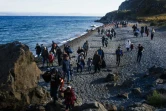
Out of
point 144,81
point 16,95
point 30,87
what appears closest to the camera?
point 16,95

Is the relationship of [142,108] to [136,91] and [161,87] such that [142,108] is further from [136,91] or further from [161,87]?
[136,91]

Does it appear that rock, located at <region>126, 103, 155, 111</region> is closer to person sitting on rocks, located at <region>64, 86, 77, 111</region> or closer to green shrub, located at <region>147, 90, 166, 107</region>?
green shrub, located at <region>147, 90, 166, 107</region>

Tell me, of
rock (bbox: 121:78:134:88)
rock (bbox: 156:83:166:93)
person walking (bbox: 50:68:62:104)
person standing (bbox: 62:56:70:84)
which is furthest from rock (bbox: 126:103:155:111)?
person standing (bbox: 62:56:70:84)

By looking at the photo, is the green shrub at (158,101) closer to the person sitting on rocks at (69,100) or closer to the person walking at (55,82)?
the person sitting on rocks at (69,100)

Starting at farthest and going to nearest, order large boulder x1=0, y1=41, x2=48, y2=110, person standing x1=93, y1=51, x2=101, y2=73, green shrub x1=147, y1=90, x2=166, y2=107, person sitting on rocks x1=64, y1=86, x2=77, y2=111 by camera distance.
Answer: person standing x1=93, y1=51, x2=101, y2=73
large boulder x1=0, y1=41, x2=48, y2=110
green shrub x1=147, y1=90, x2=166, y2=107
person sitting on rocks x1=64, y1=86, x2=77, y2=111

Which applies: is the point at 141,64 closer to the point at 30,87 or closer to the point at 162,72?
the point at 162,72

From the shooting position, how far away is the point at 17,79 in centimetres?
1454

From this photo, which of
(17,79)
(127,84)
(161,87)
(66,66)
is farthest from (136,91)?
(17,79)

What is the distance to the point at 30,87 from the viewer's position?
15.4 meters

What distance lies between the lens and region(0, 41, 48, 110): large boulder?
1377 cm

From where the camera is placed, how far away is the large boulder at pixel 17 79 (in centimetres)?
1377

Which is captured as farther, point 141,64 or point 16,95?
point 141,64

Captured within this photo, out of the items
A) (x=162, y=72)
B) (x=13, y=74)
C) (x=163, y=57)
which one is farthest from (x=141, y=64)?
(x=13, y=74)

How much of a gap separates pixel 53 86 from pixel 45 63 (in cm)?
1263
